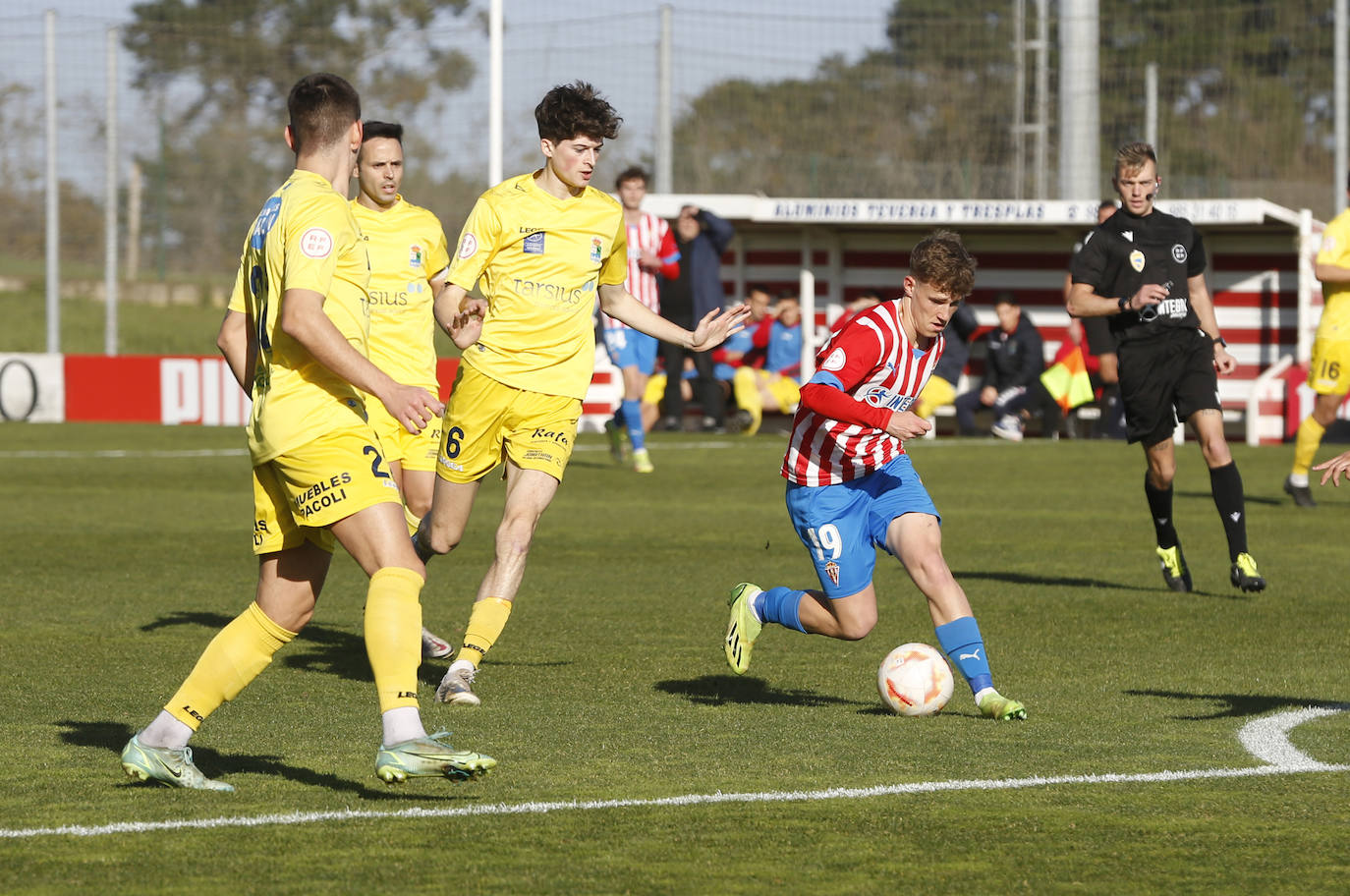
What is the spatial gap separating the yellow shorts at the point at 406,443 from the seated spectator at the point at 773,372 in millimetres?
14759

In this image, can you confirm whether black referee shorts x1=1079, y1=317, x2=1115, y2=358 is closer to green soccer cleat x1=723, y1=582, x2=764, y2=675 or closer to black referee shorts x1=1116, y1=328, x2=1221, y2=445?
black referee shorts x1=1116, y1=328, x2=1221, y2=445

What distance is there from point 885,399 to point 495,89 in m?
16.3

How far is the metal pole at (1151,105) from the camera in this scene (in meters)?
29.4

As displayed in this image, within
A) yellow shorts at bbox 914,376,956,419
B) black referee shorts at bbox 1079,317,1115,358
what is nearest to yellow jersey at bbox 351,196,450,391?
black referee shorts at bbox 1079,317,1115,358

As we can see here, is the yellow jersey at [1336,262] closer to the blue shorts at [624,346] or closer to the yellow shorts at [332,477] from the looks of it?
the blue shorts at [624,346]

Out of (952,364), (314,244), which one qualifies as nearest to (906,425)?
(314,244)

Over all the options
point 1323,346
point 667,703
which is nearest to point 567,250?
point 667,703

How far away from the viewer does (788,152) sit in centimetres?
3052

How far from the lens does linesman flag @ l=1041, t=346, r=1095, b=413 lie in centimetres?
2220

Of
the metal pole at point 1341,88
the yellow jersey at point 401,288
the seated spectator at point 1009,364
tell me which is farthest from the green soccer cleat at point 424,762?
the metal pole at point 1341,88

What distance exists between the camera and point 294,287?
16.7 feet

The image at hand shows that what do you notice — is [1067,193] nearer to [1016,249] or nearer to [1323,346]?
[1016,249]

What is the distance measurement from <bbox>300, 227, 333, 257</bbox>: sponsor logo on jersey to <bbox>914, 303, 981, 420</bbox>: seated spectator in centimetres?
1738

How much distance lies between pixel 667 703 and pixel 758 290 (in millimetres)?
17558
